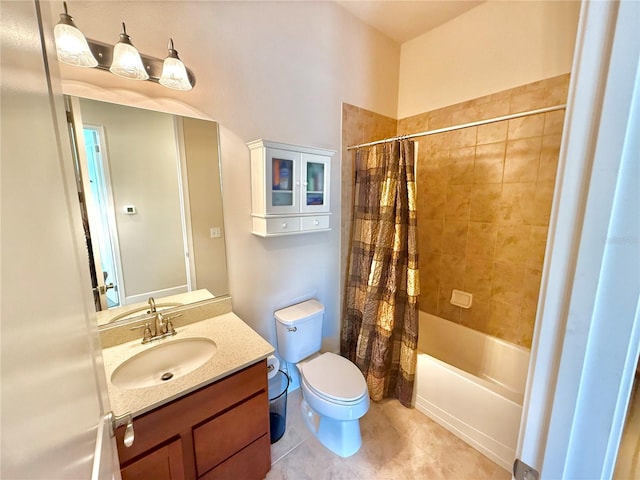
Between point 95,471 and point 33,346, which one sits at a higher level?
point 33,346

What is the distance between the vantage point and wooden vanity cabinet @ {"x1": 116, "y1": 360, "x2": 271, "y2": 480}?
0.95 m

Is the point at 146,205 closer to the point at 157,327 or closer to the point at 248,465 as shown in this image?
the point at 157,327

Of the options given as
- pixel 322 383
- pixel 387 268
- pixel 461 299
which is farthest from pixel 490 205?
pixel 322 383

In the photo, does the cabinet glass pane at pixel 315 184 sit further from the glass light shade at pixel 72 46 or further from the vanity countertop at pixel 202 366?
the glass light shade at pixel 72 46

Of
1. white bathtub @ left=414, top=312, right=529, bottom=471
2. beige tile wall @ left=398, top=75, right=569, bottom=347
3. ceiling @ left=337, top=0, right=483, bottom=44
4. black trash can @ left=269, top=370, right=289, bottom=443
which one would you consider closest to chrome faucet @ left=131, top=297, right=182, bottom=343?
black trash can @ left=269, top=370, right=289, bottom=443

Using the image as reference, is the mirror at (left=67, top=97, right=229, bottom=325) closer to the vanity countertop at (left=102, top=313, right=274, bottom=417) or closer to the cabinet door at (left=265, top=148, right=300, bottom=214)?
the vanity countertop at (left=102, top=313, right=274, bottom=417)

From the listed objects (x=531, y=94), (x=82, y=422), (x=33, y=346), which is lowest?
(x=82, y=422)

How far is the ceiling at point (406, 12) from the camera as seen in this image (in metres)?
1.85

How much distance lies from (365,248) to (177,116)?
149 centimetres

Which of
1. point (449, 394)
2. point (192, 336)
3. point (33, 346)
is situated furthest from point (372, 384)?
point (33, 346)

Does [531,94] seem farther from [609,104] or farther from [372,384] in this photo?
[372,384]

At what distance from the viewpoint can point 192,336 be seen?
1.36 m

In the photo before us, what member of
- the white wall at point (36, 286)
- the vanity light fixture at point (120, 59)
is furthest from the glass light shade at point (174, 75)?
the white wall at point (36, 286)

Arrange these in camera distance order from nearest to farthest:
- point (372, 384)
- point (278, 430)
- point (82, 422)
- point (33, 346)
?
point (33, 346)
point (82, 422)
point (278, 430)
point (372, 384)
